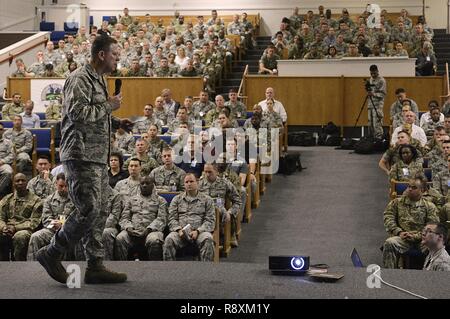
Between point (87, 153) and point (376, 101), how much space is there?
9.38 meters

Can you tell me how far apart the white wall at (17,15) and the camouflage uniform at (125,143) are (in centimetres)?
1064

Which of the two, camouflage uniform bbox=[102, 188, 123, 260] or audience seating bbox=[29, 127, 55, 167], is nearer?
camouflage uniform bbox=[102, 188, 123, 260]

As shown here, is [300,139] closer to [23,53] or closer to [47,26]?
[23,53]

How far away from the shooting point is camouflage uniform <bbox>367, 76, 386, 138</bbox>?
13508 millimetres

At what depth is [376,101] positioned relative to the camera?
13.7 meters

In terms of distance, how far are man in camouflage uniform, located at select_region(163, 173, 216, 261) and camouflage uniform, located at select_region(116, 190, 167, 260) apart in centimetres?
10

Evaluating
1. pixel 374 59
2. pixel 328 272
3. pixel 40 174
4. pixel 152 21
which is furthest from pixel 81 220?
pixel 152 21

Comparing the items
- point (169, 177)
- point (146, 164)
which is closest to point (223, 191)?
point (169, 177)

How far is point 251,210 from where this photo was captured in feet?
34.2

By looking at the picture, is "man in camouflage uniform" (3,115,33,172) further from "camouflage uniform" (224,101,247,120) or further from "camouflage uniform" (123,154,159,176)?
"camouflage uniform" (224,101,247,120)

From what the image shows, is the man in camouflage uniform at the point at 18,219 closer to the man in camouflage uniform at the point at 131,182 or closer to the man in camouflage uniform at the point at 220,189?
the man in camouflage uniform at the point at 131,182

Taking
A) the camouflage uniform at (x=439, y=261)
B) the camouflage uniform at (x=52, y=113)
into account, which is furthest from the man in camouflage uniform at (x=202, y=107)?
the camouflage uniform at (x=439, y=261)

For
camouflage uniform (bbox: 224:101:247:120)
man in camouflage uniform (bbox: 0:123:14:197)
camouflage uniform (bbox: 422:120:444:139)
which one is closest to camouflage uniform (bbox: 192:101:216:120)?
camouflage uniform (bbox: 224:101:247:120)
